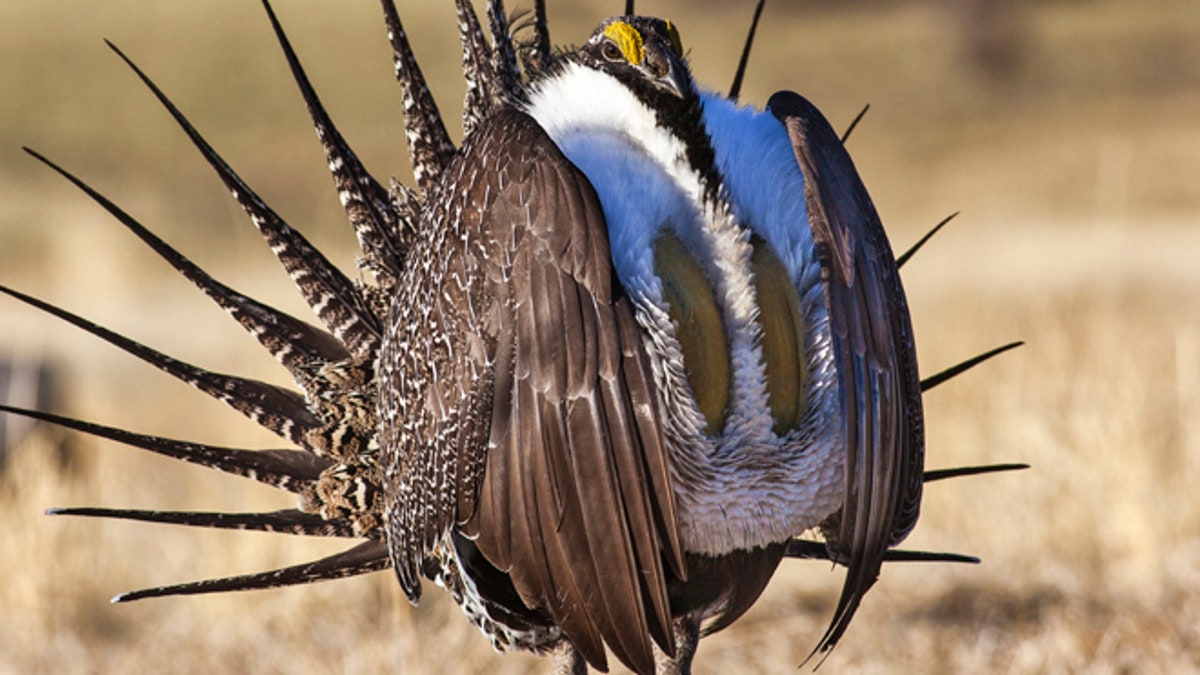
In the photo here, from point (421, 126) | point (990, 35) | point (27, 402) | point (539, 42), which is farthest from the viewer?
point (990, 35)

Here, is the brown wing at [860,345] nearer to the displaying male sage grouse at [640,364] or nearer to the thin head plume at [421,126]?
the displaying male sage grouse at [640,364]

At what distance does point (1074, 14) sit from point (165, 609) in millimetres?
23181

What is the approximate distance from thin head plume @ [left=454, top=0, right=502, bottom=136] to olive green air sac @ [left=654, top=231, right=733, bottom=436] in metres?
0.68

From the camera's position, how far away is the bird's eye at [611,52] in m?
2.03

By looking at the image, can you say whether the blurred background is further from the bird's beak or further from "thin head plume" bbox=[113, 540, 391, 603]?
the bird's beak

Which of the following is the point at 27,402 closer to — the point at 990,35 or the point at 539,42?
the point at 539,42

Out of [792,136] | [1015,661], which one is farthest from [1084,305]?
[792,136]

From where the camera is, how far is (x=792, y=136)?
1994 millimetres

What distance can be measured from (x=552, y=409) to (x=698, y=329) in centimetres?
21

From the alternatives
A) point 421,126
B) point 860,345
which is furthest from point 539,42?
point 860,345

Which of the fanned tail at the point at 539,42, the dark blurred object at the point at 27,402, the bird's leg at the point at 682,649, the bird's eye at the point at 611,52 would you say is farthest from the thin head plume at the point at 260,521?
the dark blurred object at the point at 27,402

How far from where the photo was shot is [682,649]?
88.7 inches

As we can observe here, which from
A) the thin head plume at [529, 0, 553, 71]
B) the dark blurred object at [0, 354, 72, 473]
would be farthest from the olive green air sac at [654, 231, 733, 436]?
the dark blurred object at [0, 354, 72, 473]

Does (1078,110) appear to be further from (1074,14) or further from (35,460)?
(35,460)
